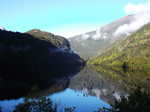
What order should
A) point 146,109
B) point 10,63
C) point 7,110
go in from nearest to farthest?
point 146,109 < point 7,110 < point 10,63

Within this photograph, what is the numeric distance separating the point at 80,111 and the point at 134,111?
103 feet

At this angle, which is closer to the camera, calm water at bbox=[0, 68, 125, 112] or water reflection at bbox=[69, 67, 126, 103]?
calm water at bbox=[0, 68, 125, 112]

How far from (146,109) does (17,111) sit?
48.8 feet

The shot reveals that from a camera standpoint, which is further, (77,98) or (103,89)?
(103,89)

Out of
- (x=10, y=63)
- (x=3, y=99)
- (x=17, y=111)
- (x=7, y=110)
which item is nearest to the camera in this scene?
(x=17, y=111)

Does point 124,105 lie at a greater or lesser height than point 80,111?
greater

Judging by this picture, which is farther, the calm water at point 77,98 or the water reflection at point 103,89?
the water reflection at point 103,89

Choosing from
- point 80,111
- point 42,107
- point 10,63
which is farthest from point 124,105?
point 10,63

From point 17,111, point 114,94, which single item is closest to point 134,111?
point 17,111

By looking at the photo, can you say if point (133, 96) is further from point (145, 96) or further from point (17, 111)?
point (17, 111)

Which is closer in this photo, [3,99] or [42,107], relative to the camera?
[42,107]

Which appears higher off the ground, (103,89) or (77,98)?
(103,89)

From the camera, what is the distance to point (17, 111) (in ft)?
78.8

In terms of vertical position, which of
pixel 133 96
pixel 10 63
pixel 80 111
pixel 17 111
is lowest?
pixel 80 111
